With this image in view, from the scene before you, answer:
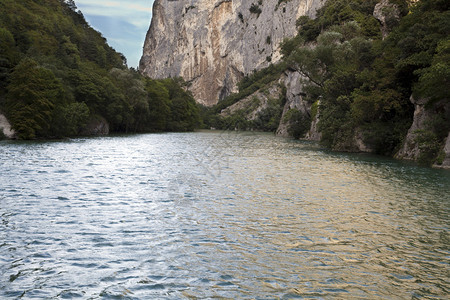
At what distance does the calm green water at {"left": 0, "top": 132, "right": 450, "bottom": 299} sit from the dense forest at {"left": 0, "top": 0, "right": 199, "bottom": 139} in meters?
32.1

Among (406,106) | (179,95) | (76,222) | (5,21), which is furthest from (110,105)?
(76,222)

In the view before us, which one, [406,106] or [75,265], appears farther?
[406,106]

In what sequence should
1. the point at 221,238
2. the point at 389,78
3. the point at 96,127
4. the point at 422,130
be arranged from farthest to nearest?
the point at 96,127 < the point at 389,78 < the point at 422,130 < the point at 221,238

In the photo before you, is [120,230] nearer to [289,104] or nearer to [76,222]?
[76,222]

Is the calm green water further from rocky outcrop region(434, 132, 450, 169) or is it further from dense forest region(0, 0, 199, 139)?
dense forest region(0, 0, 199, 139)

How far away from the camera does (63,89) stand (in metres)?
55.1

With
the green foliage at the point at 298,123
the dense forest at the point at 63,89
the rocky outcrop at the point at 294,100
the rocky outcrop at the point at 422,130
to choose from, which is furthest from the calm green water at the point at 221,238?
the rocky outcrop at the point at 294,100

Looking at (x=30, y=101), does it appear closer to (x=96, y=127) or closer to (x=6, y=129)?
(x=6, y=129)

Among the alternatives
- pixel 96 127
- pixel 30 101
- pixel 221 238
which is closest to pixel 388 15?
pixel 30 101

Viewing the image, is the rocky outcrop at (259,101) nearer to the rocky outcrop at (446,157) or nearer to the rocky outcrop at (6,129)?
the rocky outcrop at (6,129)

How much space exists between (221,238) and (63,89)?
50.3 metres

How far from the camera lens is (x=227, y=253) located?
9430mm

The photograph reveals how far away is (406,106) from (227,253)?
3402 cm

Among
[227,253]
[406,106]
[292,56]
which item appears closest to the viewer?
[227,253]
